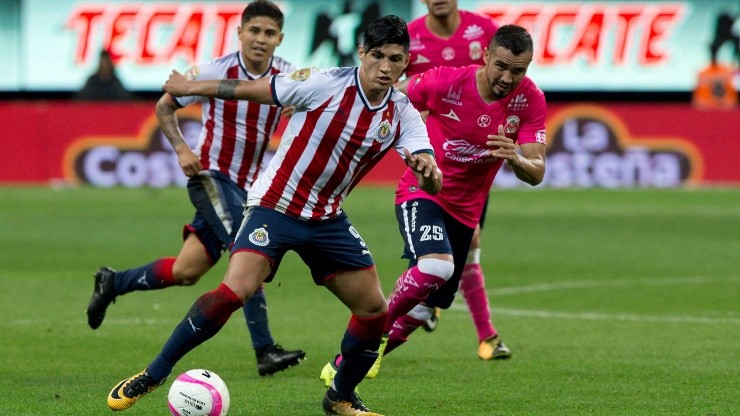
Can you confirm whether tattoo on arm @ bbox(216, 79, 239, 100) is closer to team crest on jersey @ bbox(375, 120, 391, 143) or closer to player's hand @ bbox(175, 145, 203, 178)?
team crest on jersey @ bbox(375, 120, 391, 143)

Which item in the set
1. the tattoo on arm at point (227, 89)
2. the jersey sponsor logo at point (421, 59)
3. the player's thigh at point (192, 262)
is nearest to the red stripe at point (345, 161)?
the tattoo on arm at point (227, 89)

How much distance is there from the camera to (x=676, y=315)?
35.2 feet

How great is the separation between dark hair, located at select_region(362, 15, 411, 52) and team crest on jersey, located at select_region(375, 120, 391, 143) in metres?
0.36

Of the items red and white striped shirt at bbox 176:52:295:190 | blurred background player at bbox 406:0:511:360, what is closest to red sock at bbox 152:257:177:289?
red and white striped shirt at bbox 176:52:295:190

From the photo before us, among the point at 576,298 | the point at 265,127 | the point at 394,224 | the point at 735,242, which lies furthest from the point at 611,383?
the point at 394,224

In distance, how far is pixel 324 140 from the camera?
272 inches

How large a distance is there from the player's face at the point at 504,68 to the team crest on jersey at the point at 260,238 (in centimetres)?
190

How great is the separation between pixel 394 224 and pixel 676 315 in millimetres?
7607

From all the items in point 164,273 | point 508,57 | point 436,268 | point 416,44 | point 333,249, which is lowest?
point 164,273

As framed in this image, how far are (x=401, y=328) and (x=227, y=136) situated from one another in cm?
166

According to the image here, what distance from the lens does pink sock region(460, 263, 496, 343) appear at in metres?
9.02

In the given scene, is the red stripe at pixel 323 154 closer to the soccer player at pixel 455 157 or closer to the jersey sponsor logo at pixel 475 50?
the soccer player at pixel 455 157

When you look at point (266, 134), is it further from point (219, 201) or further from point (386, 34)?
point (386, 34)

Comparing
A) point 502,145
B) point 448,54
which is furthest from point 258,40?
point 502,145
